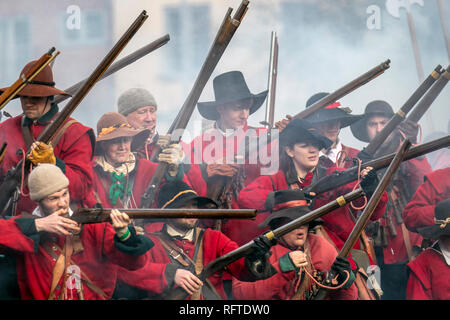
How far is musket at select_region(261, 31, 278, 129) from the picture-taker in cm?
995

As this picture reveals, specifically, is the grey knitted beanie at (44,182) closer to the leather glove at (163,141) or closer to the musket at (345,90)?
the leather glove at (163,141)

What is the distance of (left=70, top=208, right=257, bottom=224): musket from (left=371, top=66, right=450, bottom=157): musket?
A: 203 cm

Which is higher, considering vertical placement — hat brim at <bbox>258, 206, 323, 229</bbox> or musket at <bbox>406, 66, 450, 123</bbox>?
musket at <bbox>406, 66, 450, 123</bbox>

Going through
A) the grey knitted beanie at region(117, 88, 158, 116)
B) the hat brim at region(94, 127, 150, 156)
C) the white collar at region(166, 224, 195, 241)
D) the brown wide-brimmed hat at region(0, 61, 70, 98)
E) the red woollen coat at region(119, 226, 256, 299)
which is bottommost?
the red woollen coat at region(119, 226, 256, 299)

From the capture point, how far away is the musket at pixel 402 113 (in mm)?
9617

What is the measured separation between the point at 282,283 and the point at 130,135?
2363mm

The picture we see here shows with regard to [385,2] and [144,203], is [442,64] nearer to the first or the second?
[385,2]

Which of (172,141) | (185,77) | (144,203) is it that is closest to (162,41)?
(185,77)

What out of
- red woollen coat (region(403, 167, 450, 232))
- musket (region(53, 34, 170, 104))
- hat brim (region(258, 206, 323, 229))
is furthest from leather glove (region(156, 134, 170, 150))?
red woollen coat (region(403, 167, 450, 232))

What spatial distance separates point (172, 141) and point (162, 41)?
1357 mm

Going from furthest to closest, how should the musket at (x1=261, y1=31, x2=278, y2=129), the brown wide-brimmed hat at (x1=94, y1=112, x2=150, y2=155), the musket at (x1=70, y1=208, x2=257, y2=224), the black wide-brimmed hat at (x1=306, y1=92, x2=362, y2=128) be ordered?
the musket at (x1=261, y1=31, x2=278, y2=129), the black wide-brimmed hat at (x1=306, y1=92, x2=362, y2=128), the brown wide-brimmed hat at (x1=94, y1=112, x2=150, y2=155), the musket at (x1=70, y1=208, x2=257, y2=224)

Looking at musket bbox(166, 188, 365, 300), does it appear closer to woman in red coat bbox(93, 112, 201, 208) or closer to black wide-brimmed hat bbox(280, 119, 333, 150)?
black wide-brimmed hat bbox(280, 119, 333, 150)

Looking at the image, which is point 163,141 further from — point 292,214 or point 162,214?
point 292,214

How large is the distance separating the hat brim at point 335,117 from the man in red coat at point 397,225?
97mm
